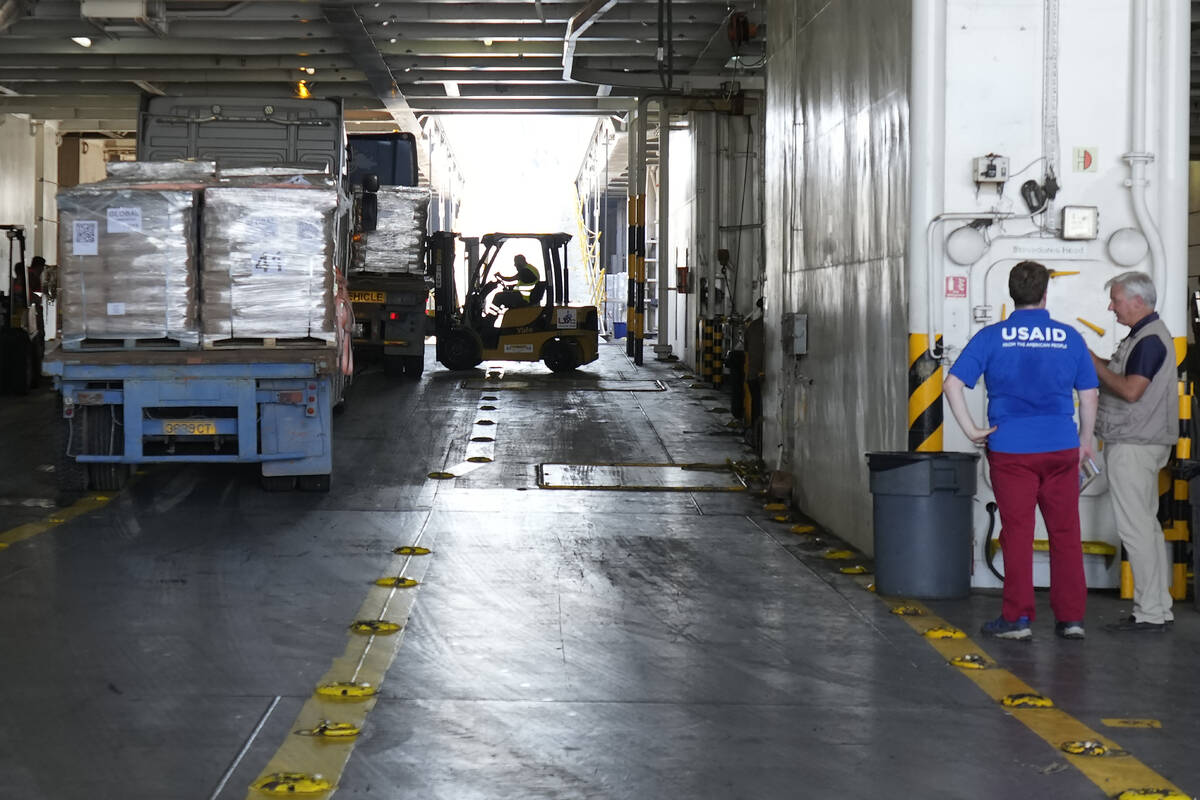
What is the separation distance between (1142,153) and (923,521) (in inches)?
86.8

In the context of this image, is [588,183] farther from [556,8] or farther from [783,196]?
A: [783,196]

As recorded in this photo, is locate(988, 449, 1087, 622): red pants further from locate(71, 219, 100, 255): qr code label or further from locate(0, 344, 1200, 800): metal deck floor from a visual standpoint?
locate(71, 219, 100, 255): qr code label

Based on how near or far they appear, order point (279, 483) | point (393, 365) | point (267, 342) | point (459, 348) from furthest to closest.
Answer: point (459, 348)
point (393, 365)
point (279, 483)
point (267, 342)

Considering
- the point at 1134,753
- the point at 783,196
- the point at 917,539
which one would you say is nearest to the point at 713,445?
the point at 783,196

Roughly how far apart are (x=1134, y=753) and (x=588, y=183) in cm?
4566

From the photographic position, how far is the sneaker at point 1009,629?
20.6ft

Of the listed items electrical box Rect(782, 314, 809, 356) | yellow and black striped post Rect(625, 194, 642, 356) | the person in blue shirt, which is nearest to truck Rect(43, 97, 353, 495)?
electrical box Rect(782, 314, 809, 356)

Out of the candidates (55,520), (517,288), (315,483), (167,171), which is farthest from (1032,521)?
(517,288)

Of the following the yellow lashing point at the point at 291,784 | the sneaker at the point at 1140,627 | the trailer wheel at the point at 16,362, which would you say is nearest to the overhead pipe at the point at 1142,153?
the sneaker at the point at 1140,627

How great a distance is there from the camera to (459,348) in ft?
74.6

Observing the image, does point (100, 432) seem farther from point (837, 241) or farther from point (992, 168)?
point (992, 168)

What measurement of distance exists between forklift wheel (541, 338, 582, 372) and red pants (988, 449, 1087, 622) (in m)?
17.0

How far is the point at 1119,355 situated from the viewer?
21.4ft

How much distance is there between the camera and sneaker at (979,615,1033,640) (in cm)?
627
